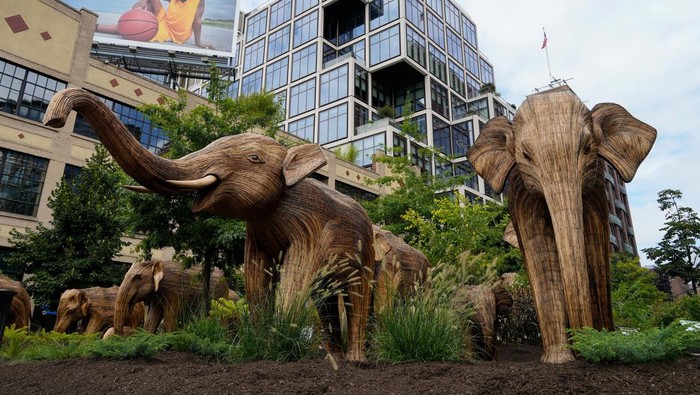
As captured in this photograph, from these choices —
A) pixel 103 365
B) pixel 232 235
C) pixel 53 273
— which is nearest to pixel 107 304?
pixel 232 235

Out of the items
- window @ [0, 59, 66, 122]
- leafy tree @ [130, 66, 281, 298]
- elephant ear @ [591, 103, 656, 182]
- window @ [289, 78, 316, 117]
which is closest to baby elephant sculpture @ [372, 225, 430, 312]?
elephant ear @ [591, 103, 656, 182]

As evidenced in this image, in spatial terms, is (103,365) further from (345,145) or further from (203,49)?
(345,145)

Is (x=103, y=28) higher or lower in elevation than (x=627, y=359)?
higher

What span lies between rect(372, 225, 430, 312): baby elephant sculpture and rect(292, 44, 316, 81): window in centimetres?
4417

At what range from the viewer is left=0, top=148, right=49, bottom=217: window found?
21.5 m

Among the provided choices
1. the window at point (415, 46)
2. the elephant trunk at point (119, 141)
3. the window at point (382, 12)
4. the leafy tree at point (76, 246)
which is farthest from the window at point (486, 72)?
the elephant trunk at point (119, 141)

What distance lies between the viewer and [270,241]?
4.18m

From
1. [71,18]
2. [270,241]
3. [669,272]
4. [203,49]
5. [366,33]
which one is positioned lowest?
[270,241]

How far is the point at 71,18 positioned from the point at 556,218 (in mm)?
27418

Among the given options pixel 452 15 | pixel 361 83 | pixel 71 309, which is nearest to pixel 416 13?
pixel 452 15

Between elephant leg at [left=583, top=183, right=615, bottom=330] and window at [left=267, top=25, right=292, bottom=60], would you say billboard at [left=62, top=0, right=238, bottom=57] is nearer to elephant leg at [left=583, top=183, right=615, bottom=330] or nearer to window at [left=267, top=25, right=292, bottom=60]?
window at [left=267, top=25, right=292, bottom=60]

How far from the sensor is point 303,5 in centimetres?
5228

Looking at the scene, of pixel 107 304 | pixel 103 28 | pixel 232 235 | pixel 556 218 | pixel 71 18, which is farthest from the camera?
pixel 103 28

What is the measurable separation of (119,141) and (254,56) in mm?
55255
